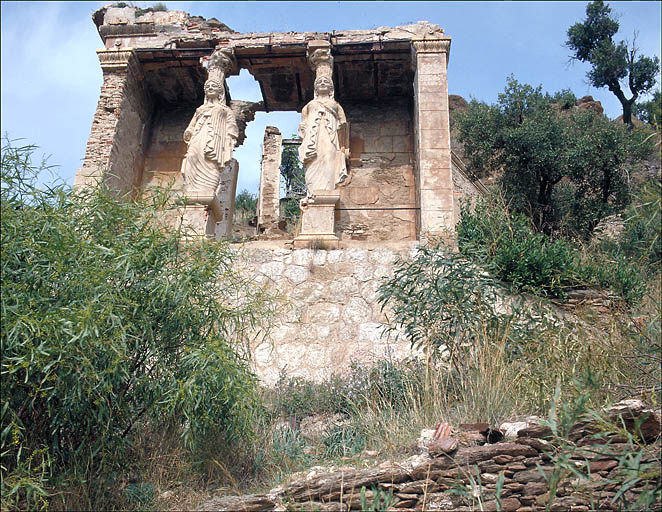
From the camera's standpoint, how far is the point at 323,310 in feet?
27.2

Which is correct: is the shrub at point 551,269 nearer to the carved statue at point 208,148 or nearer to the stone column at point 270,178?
the carved statue at point 208,148

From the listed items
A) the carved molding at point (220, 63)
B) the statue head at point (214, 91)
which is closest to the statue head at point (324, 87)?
the statue head at point (214, 91)

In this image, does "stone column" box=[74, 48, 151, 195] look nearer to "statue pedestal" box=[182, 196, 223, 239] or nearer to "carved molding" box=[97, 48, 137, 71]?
"carved molding" box=[97, 48, 137, 71]

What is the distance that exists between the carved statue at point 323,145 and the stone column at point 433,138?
1.12 metres

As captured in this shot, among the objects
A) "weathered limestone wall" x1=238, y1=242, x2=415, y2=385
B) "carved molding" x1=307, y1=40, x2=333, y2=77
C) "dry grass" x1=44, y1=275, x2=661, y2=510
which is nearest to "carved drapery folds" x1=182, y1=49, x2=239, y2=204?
"weathered limestone wall" x1=238, y1=242, x2=415, y2=385

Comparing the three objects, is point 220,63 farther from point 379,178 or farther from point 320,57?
point 379,178

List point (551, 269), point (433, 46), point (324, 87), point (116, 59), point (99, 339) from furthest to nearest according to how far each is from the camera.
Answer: point (116, 59) < point (433, 46) < point (324, 87) < point (551, 269) < point (99, 339)

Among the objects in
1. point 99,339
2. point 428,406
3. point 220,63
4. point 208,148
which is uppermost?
point 220,63

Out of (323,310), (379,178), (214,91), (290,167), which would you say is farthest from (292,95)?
(290,167)

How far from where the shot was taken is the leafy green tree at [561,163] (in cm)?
1325

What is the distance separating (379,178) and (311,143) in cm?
239

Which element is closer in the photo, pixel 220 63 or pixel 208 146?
pixel 208 146

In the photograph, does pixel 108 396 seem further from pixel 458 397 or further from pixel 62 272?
pixel 458 397

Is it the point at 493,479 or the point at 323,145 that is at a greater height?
the point at 323,145
